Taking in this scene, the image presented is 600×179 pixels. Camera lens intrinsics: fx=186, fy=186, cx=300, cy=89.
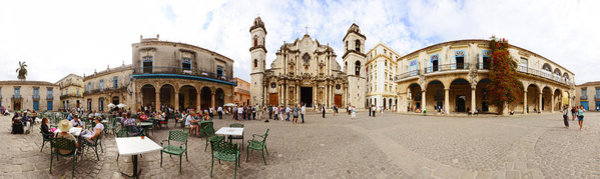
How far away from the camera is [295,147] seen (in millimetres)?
6156

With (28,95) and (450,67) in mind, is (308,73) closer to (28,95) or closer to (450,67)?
(450,67)

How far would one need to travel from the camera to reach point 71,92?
3366cm

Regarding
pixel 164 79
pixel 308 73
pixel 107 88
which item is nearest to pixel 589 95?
pixel 308 73

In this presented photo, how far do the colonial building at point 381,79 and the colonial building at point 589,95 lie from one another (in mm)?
33453

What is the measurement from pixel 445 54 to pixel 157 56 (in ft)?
94.2

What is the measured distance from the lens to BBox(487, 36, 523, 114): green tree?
1691 centimetres

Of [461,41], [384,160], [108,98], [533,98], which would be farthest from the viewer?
[533,98]

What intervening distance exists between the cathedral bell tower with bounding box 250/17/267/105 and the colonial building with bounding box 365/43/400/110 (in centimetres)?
2154

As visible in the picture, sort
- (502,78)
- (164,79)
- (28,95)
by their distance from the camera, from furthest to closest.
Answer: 1. (28,95)
2. (164,79)
3. (502,78)

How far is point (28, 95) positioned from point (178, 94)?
35.1m

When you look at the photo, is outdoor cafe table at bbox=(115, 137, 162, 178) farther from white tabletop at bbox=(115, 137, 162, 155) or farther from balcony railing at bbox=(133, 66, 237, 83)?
balcony railing at bbox=(133, 66, 237, 83)

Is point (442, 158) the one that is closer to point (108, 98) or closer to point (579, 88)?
point (108, 98)

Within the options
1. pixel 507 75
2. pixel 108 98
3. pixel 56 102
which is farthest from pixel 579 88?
pixel 56 102

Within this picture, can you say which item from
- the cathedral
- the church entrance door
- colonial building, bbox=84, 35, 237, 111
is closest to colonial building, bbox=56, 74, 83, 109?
colonial building, bbox=84, 35, 237, 111
